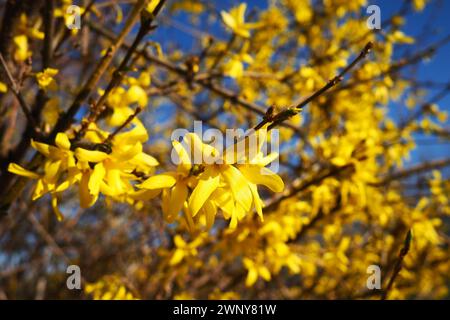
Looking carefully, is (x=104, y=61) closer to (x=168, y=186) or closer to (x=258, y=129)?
(x=168, y=186)

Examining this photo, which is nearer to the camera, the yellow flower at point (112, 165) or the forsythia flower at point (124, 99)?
the yellow flower at point (112, 165)

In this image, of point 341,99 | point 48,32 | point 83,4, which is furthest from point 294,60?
point 48,32

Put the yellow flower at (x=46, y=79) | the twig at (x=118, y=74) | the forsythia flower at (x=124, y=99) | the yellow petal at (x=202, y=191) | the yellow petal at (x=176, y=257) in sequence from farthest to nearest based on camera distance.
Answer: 1. the yellow petal at (x=176, y=257)
2. the forsythia flower at (x=124, y=99)
3. the yellow flower at (x=46, y=79)
4. the twig at (x=118, y=74)
5. the yellow petal at (x=202, y=191)

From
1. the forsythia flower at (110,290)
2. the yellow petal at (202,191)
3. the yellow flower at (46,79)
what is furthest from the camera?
the forsythia flower at (110,290)

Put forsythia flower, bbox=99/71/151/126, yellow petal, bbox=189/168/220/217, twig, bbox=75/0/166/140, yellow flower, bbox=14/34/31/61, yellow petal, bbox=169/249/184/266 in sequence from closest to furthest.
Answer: yellow petal, bbox=189/168/220/217 < twig, bbox=75/0/166/140 < forsythia flower, bbox=99/71/151/126 < yellow flower, bbox=14/34/31/61 < yellow petal, bbox=169/249/184/266

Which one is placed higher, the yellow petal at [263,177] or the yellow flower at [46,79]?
the yellow flower at [46,79]

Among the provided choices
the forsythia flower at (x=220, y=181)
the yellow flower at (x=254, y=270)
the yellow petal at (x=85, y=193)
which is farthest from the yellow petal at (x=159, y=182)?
the yellow flower at (x=254, y=270)

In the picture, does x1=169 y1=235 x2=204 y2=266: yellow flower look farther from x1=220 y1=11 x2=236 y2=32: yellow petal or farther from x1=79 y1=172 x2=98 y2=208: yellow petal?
x1=220 y1=11 x2=236 y2=32: yellow petal

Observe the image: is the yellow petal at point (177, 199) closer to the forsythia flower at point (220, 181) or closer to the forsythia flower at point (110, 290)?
the forsythia flower at point (220, 181)

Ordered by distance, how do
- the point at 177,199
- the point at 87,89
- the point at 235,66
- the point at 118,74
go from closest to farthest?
the point at 177,199 → the point at 118,74 → the point at 87,89 → the point at 235,66

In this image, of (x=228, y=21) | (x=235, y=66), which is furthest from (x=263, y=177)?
(x=228, y=21)

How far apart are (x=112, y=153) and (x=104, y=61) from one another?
1.13 ft

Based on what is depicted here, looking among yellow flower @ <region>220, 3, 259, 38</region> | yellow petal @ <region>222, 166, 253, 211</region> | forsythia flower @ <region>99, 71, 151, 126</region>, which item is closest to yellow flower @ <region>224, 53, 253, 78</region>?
yellow flower @ <region>220, 3, 259, 38</region>

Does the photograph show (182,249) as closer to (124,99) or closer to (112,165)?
(124,99)
